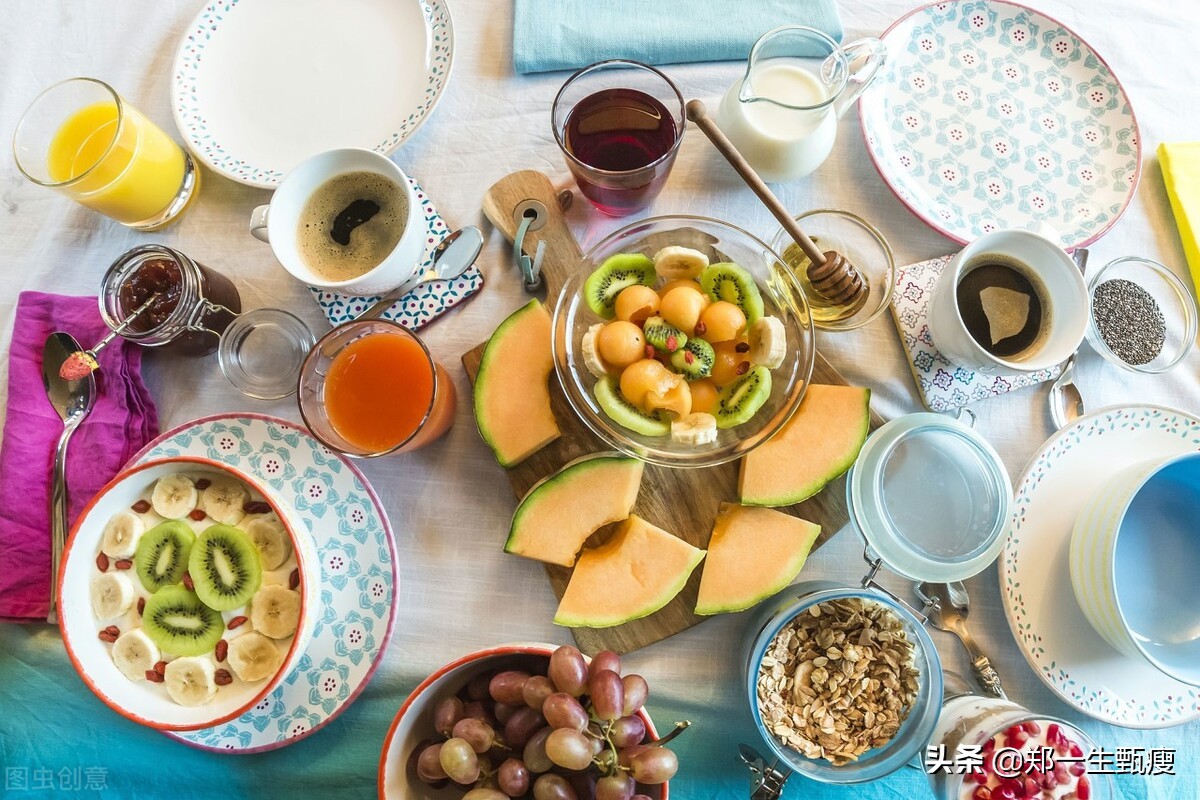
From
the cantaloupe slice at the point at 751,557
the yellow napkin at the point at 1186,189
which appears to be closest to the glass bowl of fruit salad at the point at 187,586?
the cantaloupe slice at the point at 751,557

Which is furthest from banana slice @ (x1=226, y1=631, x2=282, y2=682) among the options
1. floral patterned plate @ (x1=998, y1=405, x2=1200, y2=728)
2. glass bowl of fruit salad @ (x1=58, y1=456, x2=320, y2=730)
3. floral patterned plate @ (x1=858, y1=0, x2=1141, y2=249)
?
floral patterned plate @ (x1=858, y1=0, x2=1141, y2=249)

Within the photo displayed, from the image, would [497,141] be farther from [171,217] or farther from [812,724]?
[812,724]

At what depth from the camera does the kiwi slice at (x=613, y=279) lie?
3.00ft

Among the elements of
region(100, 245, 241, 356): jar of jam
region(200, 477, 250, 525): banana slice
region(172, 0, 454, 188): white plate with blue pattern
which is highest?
region(172, 0, 454, 188): white plate with blue pattern

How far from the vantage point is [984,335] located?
0.93 m

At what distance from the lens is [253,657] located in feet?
2.82

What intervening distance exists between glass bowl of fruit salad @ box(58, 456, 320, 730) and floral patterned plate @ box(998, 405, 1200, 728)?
0.93 m

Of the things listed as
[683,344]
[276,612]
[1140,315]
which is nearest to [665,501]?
[683,344]

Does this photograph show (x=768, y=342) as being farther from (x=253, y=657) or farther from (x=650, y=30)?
(x=253, y=657)

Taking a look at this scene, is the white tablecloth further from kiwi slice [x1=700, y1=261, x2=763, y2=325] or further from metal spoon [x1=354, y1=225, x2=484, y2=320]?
kiwi slice [x1=700, y1=261, x2=763, y2=325]

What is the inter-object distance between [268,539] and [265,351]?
0.95ft

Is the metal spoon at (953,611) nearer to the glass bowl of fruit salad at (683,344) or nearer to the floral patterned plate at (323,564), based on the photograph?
the glass bowl of fruit salad at (683,344)

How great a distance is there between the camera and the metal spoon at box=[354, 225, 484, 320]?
986mm

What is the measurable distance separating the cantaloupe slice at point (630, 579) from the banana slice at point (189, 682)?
17.2 inches
